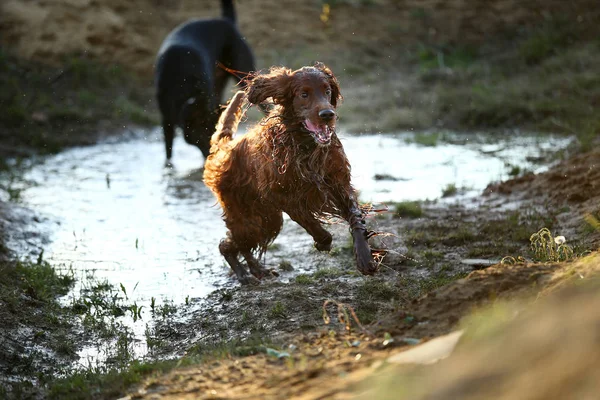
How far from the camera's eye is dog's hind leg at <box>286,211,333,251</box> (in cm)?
536

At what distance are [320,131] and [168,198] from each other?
4070 millimetres

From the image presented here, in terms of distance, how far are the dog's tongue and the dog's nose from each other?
85mm

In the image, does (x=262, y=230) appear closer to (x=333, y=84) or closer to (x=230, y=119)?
(x=230, y=119)

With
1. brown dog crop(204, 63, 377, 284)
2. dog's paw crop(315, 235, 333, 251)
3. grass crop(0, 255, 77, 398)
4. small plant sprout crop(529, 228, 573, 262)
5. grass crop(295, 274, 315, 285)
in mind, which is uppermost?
brown dog crop(204, 63, 377, 284)

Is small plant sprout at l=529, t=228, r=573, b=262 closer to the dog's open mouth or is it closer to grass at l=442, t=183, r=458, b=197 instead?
the dog's open mouth

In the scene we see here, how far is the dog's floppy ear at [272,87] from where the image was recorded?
17.3 feet

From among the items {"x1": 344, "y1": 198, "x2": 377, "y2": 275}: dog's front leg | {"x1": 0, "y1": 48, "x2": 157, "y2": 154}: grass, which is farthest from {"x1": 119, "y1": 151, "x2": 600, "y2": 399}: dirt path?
{"x1": 0, "y1": 48, "x2": 157, "y2": 154}: grass

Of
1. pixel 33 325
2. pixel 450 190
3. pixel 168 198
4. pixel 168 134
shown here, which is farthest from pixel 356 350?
pixel 168 134

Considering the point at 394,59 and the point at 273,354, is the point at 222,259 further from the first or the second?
the point at 394,59

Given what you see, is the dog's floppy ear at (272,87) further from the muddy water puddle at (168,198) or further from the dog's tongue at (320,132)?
the muddy water puddle at (168,198)

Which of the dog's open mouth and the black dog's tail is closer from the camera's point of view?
the dog's open mouth

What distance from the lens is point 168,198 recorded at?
29.0 feet

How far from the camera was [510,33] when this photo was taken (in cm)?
1488

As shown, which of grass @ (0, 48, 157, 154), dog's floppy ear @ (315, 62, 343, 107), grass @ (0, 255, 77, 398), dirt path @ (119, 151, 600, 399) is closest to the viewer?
dirt path @ (119, 151, 600, 399)
